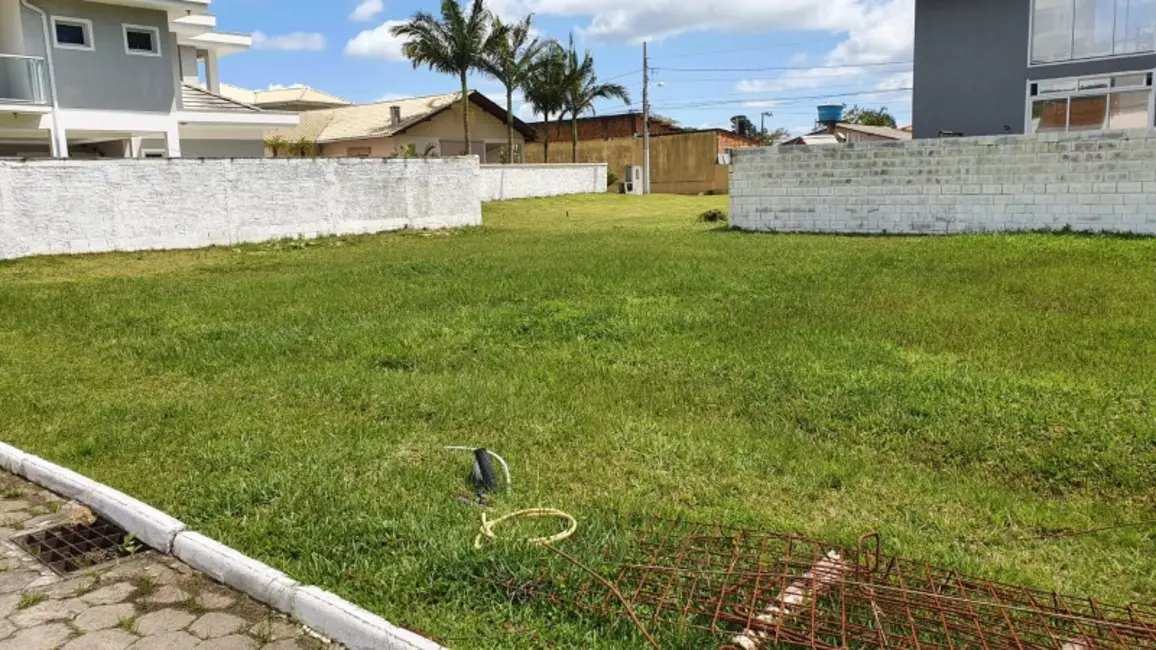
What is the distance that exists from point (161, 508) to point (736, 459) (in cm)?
307

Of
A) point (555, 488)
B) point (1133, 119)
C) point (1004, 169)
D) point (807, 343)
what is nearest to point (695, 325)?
point (807, 343)

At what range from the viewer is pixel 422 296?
1002 centimetres

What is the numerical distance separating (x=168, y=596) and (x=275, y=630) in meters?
0.62

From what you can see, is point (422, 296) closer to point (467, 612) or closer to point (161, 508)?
point (161, 508)

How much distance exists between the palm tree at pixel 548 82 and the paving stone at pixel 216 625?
34.8 m

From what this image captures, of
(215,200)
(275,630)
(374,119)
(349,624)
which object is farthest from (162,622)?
(374,119)

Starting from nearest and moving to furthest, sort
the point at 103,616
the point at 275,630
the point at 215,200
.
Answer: the point at 275,630 → the point at 103,616 → the point at 215,200

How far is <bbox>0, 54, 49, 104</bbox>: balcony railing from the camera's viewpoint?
63.6ft

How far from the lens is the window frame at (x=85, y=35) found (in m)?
20.0

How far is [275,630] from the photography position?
319 centimetres

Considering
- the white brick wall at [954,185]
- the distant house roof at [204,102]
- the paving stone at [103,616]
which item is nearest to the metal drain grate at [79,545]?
the paving stone at [103,616]

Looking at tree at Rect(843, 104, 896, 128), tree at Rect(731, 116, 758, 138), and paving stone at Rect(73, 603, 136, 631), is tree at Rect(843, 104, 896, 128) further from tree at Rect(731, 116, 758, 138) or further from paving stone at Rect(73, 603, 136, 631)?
paving stone at Rect(73, 603, 136, 631)

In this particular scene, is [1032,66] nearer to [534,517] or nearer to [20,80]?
[534,517]

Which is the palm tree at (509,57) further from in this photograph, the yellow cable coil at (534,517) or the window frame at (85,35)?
the yellow cable coil at (534,517)
